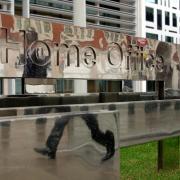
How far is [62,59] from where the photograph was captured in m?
5.28

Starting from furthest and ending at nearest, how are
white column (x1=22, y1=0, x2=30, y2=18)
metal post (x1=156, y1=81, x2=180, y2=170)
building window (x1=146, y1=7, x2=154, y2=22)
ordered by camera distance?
1. building window (x1=146, y1=7, x2=154, y2=22)
2. white column (x1=22, y1=0, x2=30, y2=18)
3. metal post (x1=156, y1=81, x2=180, y2=170)

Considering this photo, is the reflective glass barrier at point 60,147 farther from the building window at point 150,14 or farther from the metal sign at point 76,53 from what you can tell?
the building window at point 150,14

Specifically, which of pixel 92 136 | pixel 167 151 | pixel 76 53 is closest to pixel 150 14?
pixel 167 151

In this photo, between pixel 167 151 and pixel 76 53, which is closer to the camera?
pixel 76 53

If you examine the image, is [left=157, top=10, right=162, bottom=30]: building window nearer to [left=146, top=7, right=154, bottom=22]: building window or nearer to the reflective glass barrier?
[left=146, top=7, right=154, bottom=22]: building window

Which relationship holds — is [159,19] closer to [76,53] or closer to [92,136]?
[76,53]

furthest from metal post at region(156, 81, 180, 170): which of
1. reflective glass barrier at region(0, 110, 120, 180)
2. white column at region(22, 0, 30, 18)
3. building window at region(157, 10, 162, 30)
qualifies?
building window at region(157, 10, 162, 30)

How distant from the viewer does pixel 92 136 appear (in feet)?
11.3

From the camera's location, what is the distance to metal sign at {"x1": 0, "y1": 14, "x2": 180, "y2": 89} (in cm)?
477

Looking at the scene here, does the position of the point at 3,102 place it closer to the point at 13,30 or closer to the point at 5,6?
the point at 13,30

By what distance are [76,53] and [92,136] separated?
2.08m

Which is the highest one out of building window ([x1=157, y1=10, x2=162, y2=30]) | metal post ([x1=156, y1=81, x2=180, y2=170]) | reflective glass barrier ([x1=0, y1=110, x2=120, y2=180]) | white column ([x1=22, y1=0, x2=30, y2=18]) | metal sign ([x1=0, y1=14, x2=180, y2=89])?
building window ([x1=157, y1=10, x2=162, y2=30])

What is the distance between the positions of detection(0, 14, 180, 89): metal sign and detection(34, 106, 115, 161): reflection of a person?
→ 1.54 m

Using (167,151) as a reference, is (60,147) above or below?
above
